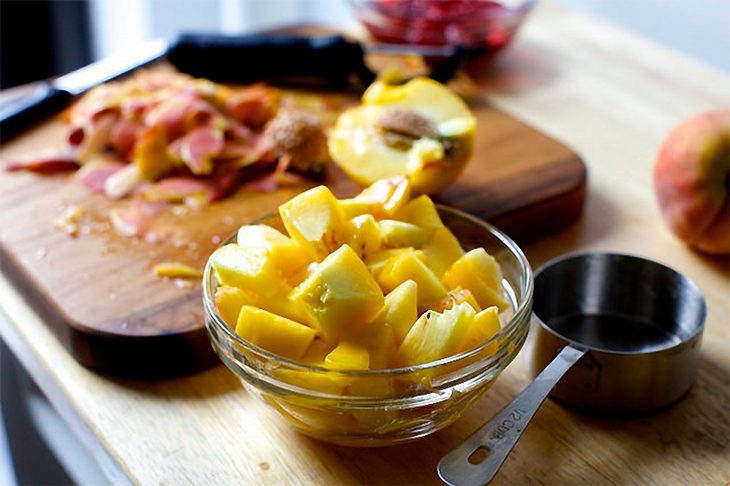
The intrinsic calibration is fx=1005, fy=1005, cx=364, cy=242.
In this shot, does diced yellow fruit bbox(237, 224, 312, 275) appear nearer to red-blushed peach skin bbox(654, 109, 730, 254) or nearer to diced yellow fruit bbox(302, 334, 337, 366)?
diced yellow fruit bbox(302, 334, 337, 366)

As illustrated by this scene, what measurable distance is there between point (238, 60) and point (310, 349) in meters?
0.75

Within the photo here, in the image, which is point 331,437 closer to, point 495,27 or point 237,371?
point 237,371

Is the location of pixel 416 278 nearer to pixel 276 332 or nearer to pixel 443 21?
pixel 276 332

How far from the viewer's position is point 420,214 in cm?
88

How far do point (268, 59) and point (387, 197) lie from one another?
0.60 metres

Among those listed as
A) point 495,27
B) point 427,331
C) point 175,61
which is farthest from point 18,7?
point 427,331

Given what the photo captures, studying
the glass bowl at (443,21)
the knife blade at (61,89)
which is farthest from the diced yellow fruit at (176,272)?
the glass bowl at (443,21)

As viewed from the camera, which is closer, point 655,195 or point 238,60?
point 655,195

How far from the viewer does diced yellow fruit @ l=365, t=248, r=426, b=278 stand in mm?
816

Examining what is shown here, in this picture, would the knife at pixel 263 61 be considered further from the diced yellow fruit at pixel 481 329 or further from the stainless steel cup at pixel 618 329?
the diced yellow fruit at pixel 481 329

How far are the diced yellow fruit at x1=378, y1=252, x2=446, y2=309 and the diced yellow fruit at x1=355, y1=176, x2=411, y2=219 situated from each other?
3.2 inches

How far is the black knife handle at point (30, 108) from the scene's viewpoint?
4.27 ft

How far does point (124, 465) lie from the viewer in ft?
2.69

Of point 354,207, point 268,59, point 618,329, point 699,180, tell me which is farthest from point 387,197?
point 268,59
